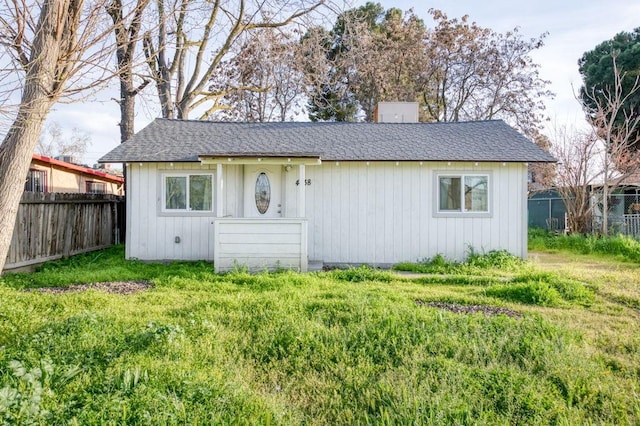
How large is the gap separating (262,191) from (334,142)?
221cm

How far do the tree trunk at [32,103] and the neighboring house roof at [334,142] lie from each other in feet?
13.5

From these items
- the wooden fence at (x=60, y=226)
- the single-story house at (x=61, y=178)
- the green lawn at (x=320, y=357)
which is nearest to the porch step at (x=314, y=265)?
the green lawn at (x=320, y=357)

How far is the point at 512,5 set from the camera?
11.7m

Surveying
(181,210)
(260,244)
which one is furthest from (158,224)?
(260,244)

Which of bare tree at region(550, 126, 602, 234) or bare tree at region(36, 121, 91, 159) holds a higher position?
bare tree at region(36, 121, 91, 159)

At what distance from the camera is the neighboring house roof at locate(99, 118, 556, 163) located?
9.32 meters

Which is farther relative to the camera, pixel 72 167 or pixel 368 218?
pixel 72 167

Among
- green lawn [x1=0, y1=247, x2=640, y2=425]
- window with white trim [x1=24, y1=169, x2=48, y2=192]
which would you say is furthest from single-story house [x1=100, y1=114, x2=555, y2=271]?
window with white trim [x1=24, y1=169, x2=48, y2=192]

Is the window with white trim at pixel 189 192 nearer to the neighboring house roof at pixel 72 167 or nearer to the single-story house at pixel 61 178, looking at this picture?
the single-story house at pixel 61 178

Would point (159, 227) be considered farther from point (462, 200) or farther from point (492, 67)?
Answer: point (492, 67)

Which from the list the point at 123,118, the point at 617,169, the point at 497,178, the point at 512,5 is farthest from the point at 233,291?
the point at 617,169

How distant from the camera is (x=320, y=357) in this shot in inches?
152

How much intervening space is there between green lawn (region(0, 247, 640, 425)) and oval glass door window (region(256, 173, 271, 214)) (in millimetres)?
3487

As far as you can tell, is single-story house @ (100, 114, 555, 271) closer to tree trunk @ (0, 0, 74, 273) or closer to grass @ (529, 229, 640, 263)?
grass @ (529, 229, 640, 263)
